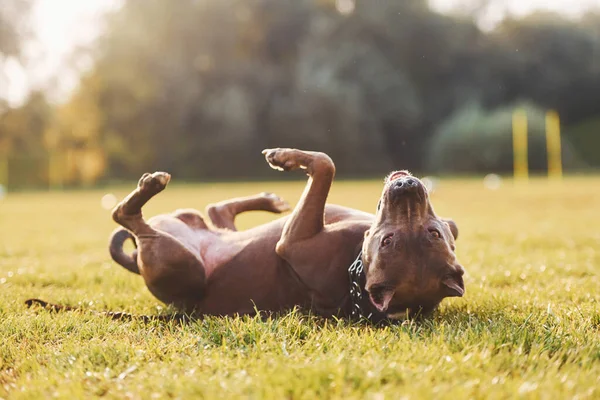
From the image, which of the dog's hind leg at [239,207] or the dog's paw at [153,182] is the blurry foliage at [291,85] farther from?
the dog's paw at [153,182]

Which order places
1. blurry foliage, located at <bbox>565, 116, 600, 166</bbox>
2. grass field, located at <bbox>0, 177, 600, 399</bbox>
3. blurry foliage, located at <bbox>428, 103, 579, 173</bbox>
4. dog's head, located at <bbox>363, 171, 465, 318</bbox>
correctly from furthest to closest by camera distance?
1. blurry foliage, located at <bbox>565, 116, 600, 166</bbox>
2. blurry foliage, located at <bbox>428, 103, 579, 173</bbox>
3. dog's head, located at <bbox>363, 171, 465, 318</bbox>
4. grass field, located at <bbox>0, 177, 600, 399</bbox>

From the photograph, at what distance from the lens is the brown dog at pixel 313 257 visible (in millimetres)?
2834

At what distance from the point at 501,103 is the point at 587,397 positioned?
3385 cm

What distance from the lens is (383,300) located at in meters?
2.89

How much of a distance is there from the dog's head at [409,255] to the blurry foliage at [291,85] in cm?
2734

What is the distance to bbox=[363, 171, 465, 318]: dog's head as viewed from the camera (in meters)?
2.81

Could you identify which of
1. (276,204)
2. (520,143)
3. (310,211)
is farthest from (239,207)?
(520,143)

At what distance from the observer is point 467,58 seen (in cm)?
3538

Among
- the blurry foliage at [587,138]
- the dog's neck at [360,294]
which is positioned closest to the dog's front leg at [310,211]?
the dog's neck at [360,294]

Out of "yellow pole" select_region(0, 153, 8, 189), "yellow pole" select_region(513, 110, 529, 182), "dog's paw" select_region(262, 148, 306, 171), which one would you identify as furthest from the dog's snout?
"yellow pole" select_region(0, 153, 8, 189)

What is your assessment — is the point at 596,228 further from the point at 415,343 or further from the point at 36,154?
the point at 36,154

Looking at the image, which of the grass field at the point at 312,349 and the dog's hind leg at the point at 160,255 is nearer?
the grass field at the point at 312,349

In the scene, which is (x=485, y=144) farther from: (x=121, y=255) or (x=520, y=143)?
(x=121, y=255)

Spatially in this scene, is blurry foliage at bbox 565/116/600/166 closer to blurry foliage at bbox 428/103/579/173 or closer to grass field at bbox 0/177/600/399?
blurry foliage at bbox 428/103/579/173
